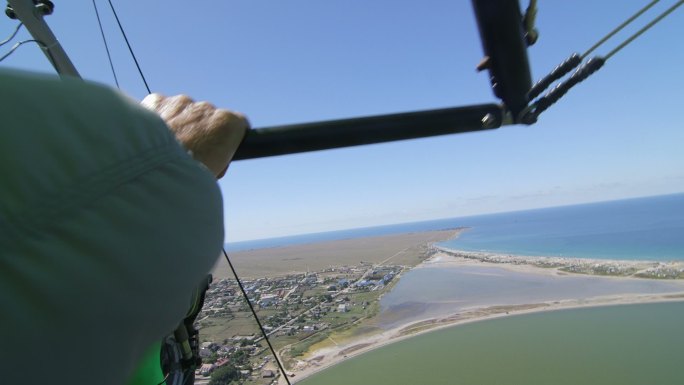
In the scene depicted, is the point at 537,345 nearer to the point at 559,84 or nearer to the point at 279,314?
the point at 279,314

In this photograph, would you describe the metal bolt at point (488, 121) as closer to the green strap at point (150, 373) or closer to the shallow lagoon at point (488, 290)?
the green strap at point (150, 373)

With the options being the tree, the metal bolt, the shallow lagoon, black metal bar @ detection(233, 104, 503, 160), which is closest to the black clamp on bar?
black metal bar @ detection(233, 104, 503, 160)

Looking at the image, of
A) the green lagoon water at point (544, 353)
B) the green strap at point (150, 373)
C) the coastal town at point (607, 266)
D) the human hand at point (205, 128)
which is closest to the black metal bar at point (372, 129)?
the human hand at point (205, 128)

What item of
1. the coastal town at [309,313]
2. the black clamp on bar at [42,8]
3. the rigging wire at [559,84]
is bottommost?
the coastal town at [309,313]

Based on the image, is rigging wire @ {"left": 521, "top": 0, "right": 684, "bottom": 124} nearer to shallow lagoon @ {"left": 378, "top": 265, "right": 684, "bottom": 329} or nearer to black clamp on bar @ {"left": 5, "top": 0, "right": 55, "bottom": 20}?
black clamp on bar @ {"left": 5, "top": 0, "right": 55, "bottom": 20}

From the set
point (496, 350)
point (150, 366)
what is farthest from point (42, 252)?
point (496, 350)

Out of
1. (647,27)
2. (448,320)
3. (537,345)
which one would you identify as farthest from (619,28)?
(448,320)

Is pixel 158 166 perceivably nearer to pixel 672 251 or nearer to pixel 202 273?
pixel 202 273
